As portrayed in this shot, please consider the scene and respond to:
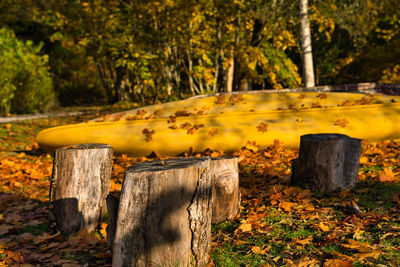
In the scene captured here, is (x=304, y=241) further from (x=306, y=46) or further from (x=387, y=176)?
(x=306, y=46)

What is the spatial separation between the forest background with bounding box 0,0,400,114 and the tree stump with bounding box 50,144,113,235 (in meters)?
6.16

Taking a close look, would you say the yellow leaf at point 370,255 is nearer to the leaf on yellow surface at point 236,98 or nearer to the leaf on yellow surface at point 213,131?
the leaf on yellow surface at point 213,131

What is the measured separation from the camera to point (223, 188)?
3.14 meters

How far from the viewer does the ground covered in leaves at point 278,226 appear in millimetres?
2402

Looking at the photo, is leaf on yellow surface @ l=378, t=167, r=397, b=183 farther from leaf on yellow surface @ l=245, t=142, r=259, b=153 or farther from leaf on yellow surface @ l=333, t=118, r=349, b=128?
leaf on yellow surface @ l=245, t=142, r=259, b=153

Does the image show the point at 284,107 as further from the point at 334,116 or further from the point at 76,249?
the point at 76,249

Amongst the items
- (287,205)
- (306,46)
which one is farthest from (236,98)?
(306,46)

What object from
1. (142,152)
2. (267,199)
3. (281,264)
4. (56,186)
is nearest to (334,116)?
(267,199)

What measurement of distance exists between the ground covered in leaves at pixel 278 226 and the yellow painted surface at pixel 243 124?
1.64 ft

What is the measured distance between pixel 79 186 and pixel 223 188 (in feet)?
4.28

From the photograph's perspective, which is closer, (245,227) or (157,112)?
(245,227)

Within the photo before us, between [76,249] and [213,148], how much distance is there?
2775mm

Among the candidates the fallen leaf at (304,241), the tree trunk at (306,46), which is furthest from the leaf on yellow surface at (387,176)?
the tree trunk at (306,46)

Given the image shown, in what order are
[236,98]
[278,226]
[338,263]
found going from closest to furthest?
[338,263], [278,226], [236,98]
